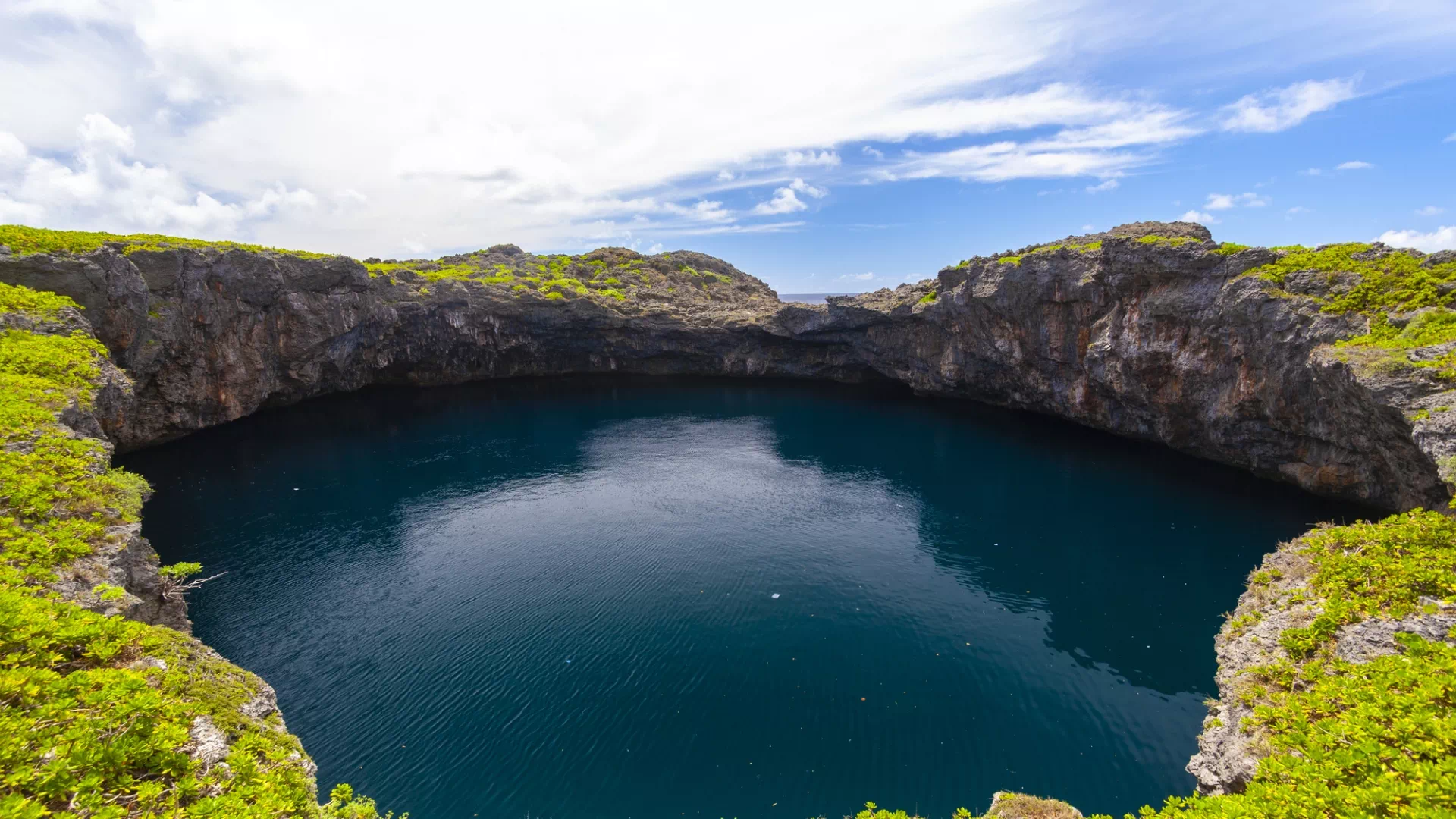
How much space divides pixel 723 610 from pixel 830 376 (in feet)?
201

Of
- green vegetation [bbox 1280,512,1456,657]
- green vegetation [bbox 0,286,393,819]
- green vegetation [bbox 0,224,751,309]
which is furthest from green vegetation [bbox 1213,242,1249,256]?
green vegetation [bbox 0,224,751,309]

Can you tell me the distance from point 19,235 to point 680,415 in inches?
2009

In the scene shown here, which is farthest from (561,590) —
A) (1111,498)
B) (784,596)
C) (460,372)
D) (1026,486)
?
(460,372)

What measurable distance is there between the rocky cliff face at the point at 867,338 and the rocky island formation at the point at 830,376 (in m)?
0.24

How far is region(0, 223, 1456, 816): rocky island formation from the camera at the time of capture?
9.31m

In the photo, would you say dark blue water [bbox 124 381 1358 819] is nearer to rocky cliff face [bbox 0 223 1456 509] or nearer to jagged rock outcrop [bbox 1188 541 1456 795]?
rocky cliff face [bbox 0 223 1456 509]

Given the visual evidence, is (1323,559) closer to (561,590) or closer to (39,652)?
(39,652)

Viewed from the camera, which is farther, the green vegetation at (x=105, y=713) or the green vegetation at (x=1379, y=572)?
the green vegetation at (x=1379, y=572)

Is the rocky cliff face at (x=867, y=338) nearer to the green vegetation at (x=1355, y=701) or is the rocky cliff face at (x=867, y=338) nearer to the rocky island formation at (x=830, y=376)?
the rocky island formation at (x=830, y=376)

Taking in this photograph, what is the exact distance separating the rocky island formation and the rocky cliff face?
0.79 ft

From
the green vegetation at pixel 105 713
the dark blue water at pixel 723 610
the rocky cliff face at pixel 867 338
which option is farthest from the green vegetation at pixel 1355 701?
the dark blue water at pixel 723 610

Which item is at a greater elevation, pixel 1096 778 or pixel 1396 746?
pixel 1396 746

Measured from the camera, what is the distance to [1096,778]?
18938 mm

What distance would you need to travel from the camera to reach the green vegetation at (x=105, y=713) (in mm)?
7012
